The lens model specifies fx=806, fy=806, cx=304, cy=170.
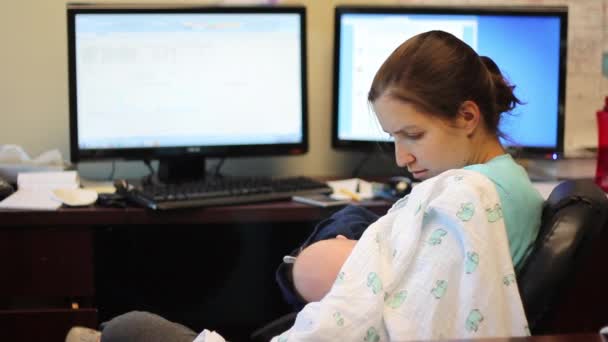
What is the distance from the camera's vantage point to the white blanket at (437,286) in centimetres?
110

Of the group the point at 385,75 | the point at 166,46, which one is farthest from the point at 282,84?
the point at 385,75

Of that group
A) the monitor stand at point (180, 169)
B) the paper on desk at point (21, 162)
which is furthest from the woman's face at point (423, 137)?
the paper on desk at point (21, 162)

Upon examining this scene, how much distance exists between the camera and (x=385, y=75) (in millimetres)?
1354

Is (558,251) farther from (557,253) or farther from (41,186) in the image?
(41,186)

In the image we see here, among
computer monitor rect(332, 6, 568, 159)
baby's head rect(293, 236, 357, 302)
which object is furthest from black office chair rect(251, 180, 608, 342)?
computer monitor rect(332, 6, 568, 159)

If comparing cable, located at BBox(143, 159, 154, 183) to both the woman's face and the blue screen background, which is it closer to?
the blue screen background

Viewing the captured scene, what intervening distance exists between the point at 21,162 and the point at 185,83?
1.58ft

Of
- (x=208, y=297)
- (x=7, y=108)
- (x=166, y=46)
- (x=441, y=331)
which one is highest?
(x=166, y=46)

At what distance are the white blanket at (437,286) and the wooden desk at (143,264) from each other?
769 mm

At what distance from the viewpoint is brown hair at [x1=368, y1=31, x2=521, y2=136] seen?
1307mm

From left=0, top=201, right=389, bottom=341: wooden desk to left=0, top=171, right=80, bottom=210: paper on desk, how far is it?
6cm

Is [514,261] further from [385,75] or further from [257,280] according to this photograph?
[257,280]

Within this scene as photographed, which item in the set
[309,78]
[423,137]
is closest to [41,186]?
[309,78]

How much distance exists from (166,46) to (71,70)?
26 cm
